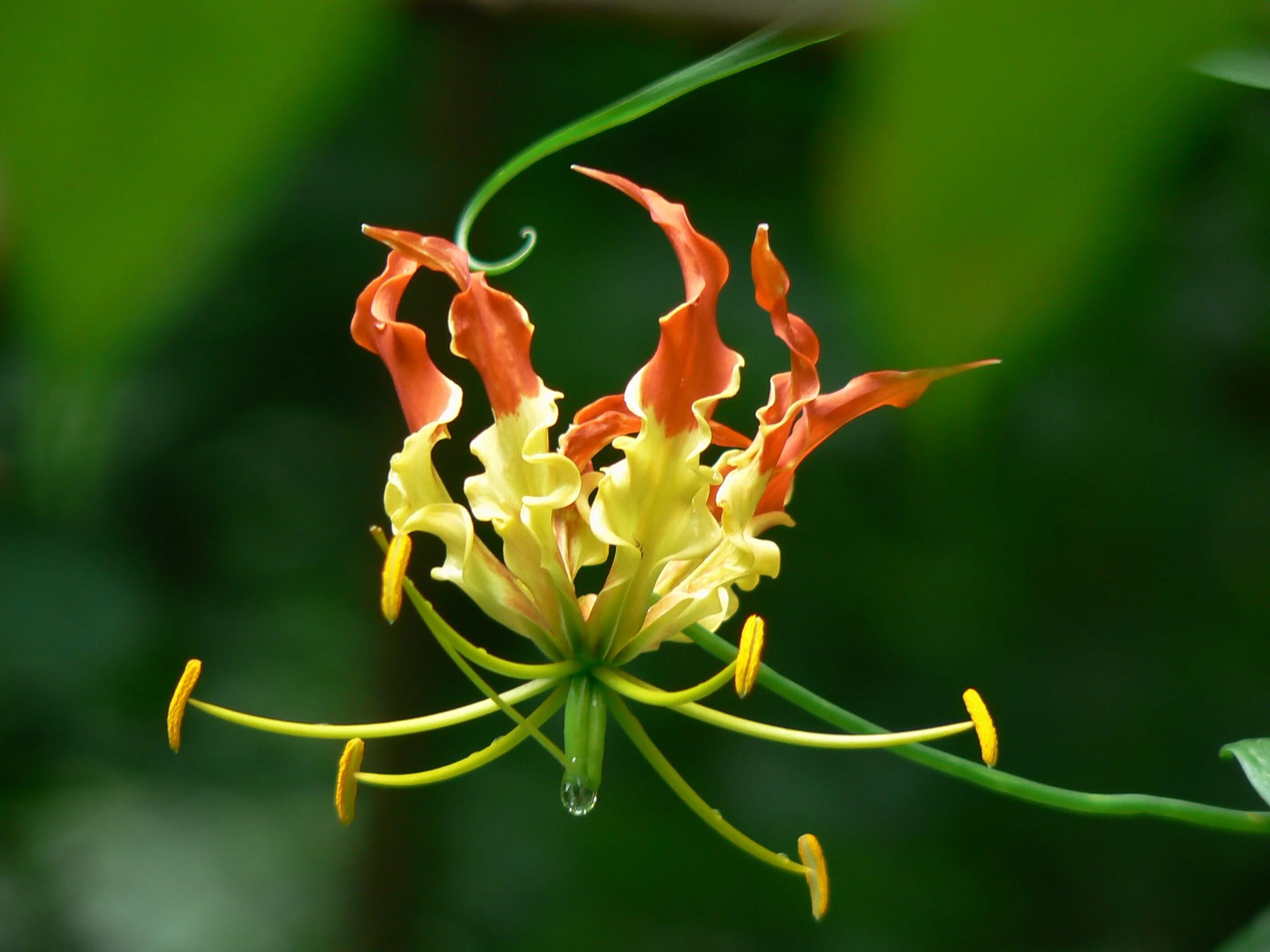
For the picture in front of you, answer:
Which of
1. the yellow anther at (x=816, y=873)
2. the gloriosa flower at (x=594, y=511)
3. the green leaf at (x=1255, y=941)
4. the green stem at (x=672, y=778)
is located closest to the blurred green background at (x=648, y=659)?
the gloriosa flower at (x=594, y=511)

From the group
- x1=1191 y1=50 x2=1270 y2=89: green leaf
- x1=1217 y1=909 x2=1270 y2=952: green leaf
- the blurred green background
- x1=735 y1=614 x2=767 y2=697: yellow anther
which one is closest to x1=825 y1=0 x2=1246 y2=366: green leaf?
x1=1191 y1=50 x2=1270 y2=89: green leaf

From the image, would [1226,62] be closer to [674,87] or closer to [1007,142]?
[1007,142]

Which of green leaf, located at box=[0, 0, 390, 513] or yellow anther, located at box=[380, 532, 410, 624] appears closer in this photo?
green leaf, located at box=[0, 0, 390, 513]

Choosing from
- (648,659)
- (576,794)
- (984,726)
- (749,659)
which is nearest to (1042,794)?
(984,726)

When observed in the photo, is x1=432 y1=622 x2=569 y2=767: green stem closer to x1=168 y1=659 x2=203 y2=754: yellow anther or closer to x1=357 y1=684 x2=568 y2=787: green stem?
x1=357 y1=684 x2=568 y2=787: green stem

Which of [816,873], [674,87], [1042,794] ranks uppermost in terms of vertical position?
[674,87]

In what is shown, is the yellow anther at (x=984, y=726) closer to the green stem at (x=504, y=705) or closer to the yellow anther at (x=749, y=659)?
the yellow anther at (x=749, y=659)
